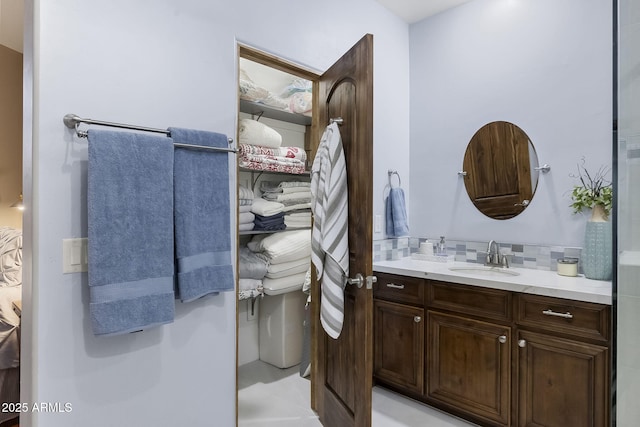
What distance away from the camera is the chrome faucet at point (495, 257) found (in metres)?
2.48

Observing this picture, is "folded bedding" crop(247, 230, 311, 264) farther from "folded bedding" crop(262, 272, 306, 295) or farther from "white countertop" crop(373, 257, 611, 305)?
"white countertop" crop(373, 257, 611, 305)

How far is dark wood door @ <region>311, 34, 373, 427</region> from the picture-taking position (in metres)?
1.65

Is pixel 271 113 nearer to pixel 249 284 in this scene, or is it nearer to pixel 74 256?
pixel 249 284

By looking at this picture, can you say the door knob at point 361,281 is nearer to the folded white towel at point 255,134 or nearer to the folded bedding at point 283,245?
the folded bedding at point 283,245

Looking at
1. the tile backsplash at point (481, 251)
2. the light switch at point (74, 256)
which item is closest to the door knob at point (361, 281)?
the tile backsplash at point (481, 251)

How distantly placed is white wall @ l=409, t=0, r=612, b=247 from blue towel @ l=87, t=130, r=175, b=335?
219cm

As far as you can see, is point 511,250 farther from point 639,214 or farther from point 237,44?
point 237,44

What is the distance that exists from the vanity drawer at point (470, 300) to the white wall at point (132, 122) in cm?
129

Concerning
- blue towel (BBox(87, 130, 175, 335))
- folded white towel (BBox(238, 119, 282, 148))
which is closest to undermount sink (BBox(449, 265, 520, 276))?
folded white towel (BBox(238, 119, 282, 148))

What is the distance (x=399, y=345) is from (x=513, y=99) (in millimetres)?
1932

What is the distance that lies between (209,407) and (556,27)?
3080 millimetres

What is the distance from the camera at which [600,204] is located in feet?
6.83

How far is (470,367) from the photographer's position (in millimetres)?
2109

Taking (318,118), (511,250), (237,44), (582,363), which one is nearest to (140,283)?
(237,44)
